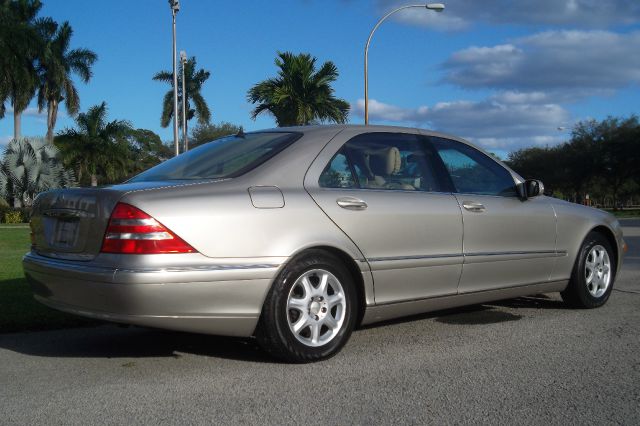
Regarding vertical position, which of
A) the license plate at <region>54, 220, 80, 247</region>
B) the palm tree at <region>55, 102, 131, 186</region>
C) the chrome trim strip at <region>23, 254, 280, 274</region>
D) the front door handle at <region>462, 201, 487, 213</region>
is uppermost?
the palm tree at <region>55, 102, 131, 186</region>

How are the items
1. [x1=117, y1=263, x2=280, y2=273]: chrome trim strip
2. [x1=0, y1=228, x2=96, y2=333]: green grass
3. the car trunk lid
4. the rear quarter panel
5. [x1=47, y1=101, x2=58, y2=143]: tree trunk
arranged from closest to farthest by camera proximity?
[x1=117, y1=263, x2=280, y2=273]: chrome trim strip < the car trunk lid < [x1=0, y1=228, x2=96, y2=333]: green grass < the rear quarter panel < [x1=47, y1=101, x2=58, y2=143]: tree trunk

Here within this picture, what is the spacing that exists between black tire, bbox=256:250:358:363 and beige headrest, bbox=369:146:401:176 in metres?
0.89

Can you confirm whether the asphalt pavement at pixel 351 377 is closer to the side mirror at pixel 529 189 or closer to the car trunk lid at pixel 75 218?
the car trunk lid at pixel 75 218

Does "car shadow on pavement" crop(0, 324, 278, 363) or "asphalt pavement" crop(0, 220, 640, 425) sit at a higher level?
"asphalt pavement" crop(0, 220, 640, 425)

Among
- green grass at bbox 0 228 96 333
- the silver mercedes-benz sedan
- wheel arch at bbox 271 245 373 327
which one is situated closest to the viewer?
the silver mercedes-benz sedan

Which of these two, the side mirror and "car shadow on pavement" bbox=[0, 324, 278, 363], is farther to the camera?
the side mirror

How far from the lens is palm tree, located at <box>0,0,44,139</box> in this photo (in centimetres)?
4438

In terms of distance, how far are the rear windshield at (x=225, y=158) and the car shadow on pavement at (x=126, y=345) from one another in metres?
1.15

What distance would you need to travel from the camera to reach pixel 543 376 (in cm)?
421

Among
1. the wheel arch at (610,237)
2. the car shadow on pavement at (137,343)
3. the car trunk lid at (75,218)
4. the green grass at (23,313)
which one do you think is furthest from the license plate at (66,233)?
the wheel arch at (610,237)

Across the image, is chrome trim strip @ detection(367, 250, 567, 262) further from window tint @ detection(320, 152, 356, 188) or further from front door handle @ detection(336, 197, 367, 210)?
window tint @ detection(320, 152, 356, 188)

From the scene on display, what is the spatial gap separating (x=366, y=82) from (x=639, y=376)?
2301 centimetres

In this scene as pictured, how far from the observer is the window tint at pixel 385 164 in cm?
504

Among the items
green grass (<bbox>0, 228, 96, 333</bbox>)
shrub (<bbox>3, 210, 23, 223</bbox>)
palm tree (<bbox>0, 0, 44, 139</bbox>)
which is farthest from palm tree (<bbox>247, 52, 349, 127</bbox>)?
green grass (<bbox>0, 228, 96, 333</bbox>)
